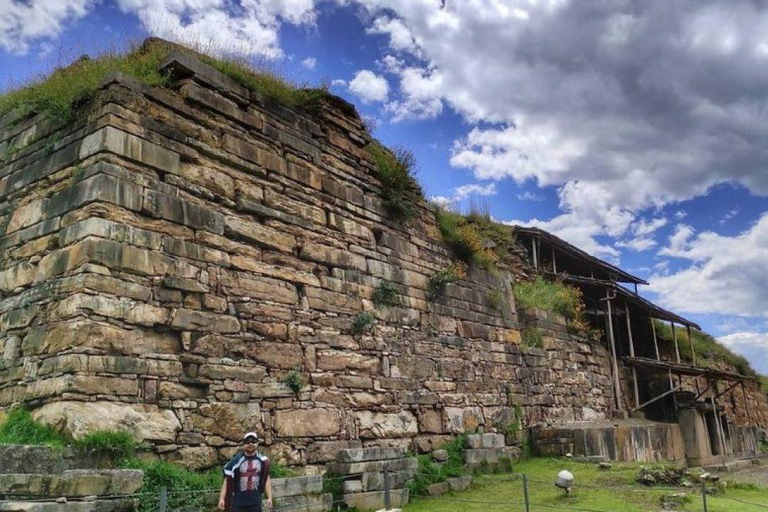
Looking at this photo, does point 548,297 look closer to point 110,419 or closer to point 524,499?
point 524,499

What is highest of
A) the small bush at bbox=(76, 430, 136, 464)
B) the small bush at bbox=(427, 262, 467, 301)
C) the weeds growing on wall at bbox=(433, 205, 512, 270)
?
the weeds growing on wall at bbox=(433, 205, 512, 270)

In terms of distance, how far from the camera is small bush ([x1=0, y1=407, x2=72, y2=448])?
601 cm

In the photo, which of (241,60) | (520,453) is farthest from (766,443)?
(241,60)

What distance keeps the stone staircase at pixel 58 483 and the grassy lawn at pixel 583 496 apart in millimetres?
4085

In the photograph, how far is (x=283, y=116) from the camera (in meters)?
9.70

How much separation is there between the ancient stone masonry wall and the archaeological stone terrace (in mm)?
24

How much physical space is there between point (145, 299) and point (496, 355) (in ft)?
26.4

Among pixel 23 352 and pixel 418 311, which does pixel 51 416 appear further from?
pixel 418 311

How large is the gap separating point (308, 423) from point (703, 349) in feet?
73.6

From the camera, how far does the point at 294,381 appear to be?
8.38 metres

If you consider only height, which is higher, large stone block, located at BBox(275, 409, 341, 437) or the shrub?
the shrub

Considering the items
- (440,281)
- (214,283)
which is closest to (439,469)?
(440,281)

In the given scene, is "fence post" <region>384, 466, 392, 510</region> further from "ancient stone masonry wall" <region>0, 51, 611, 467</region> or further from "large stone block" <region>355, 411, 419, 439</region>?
"ancient stone masonry wall" <region>0, 51, 611, 467</region>

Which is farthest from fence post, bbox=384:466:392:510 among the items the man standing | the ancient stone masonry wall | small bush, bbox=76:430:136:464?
small bush, bbox=76:430:136:464
